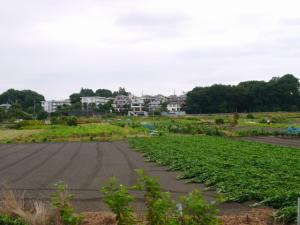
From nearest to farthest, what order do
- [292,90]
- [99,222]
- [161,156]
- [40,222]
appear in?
[40,222] → [99,222] → [161,156] → [292,90]

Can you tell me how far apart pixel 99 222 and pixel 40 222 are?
120 cm

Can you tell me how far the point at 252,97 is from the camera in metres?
100

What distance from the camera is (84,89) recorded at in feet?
608

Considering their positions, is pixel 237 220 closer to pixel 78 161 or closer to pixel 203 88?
pixel 78 161

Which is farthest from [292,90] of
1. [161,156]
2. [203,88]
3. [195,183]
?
[195,183]

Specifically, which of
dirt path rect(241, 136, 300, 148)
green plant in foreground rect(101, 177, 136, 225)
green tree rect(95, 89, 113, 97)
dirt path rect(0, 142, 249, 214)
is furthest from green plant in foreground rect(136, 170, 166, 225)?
green tree rect(95, 89, 113, 97)

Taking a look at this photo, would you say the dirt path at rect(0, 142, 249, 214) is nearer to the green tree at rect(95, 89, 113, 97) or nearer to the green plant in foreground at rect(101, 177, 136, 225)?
the green plant in foreground at rect(101, 177, 136, 225)

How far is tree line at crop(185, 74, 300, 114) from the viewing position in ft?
328

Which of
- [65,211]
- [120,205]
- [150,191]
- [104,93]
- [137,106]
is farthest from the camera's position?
[104,93]

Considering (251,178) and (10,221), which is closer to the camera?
(10,221)

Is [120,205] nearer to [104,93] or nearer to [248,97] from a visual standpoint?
[248,97]

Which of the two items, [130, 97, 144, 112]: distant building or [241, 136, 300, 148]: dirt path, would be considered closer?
[241, 136, 300, 148]: dirt path

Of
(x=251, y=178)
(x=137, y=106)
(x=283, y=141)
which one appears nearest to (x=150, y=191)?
(x=251, y=178)

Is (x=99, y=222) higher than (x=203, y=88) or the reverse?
the reverse
